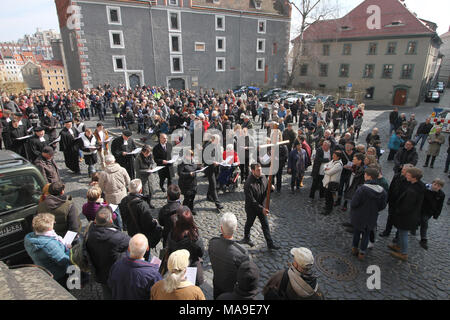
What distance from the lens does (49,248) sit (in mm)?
3465

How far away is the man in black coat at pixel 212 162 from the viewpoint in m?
6.93

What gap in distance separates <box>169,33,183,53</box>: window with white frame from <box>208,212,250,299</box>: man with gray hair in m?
33.1

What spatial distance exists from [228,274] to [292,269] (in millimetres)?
796

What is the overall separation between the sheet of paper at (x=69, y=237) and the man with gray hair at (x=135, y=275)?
1559 mm

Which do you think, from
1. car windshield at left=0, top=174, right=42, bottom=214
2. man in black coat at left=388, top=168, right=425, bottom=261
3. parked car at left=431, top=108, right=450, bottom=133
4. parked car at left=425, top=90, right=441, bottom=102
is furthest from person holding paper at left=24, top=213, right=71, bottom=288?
parked car at left=425, top=90, right=441, bottom=102

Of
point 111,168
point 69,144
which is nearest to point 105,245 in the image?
point 111,168

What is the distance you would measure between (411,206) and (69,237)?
599 cm

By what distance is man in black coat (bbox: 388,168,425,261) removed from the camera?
483cm

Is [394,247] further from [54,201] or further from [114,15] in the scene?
[114,15]

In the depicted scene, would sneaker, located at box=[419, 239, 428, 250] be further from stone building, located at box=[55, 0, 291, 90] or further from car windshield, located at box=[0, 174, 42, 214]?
stone building, located at box=[55, 0, 291, 90]

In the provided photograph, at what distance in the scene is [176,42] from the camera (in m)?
32.5

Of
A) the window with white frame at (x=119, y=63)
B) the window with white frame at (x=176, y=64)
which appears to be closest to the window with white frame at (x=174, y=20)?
the window with white frame at (x=176, y=64)

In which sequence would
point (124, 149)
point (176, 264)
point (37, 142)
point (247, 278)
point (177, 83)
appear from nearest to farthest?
point (176, 264)
point (247, 278)
point (124, 149)
point (37, 142)
point (177, 83)
